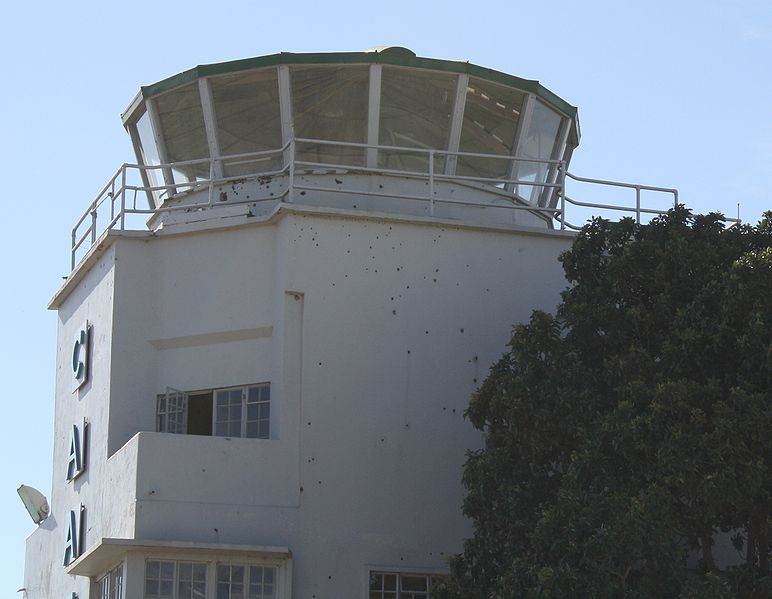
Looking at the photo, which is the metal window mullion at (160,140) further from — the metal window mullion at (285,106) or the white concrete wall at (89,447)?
the metal window mullion at (285,106)

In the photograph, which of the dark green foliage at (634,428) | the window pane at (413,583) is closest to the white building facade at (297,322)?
the window pane at (413,583)

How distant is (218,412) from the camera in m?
24.1

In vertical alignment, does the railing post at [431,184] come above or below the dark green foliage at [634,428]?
above

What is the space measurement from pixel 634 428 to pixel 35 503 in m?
11.5

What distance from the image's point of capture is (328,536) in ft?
74.3

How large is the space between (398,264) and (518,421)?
4.20 metres

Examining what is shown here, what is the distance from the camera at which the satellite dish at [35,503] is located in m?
26.8

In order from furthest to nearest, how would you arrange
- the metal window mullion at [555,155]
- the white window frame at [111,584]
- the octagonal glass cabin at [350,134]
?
1. the metal window mullion at [555,155]
2. the octagonal glass cabin at [350,134]
3. the white window frame at [111,584]

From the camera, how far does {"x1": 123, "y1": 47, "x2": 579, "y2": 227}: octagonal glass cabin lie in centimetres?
2506

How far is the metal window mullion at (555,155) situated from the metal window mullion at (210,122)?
5238 mm

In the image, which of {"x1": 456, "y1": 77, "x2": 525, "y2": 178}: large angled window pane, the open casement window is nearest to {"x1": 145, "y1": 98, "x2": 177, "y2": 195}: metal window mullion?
the open casement window

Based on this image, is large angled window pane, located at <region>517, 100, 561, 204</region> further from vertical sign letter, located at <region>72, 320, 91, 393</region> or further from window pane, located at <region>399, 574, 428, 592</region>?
vertical sign letter, located at <region>72, 320, 91, 393</region>

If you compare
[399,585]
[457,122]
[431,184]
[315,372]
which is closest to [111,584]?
[399,585]

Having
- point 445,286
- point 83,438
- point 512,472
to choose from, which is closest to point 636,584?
point 512,472
